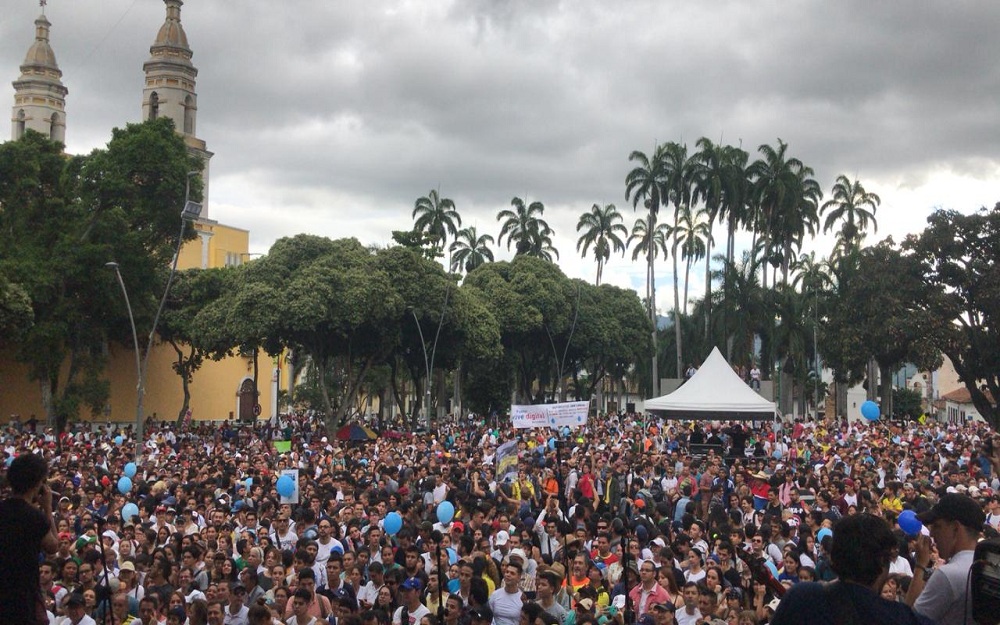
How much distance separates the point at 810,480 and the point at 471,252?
182 feet

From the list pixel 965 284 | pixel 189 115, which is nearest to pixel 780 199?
pixel 965 284

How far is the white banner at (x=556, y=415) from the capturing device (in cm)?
2103

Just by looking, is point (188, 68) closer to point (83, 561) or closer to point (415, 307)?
point (415, 307)

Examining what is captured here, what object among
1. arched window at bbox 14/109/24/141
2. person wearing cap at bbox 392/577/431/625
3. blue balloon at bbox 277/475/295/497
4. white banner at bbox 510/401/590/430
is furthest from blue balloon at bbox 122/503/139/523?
arched window at bbox 14/109/24/141

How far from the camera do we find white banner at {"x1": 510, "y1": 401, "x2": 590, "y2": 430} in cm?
2103

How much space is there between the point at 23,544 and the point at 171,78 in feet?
194

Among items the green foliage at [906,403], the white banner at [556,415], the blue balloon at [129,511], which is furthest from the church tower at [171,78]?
the green foliage at [906,403]

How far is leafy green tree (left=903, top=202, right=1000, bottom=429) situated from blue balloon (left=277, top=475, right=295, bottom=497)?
34670mm

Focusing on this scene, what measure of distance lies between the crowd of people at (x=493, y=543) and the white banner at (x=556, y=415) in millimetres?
1047

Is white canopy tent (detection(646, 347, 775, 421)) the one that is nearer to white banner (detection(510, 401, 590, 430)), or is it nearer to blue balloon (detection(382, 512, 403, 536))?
white banner (detection(510, 401, 590, 430))

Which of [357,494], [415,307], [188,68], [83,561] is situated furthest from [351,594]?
[188,68]

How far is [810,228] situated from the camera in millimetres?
64812

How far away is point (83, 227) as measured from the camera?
1618 inches

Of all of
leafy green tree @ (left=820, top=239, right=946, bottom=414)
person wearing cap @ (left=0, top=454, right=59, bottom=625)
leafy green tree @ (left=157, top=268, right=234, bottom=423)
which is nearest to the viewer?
person wearing cap @ (left=0, top=454, right=59, bottom=625)
